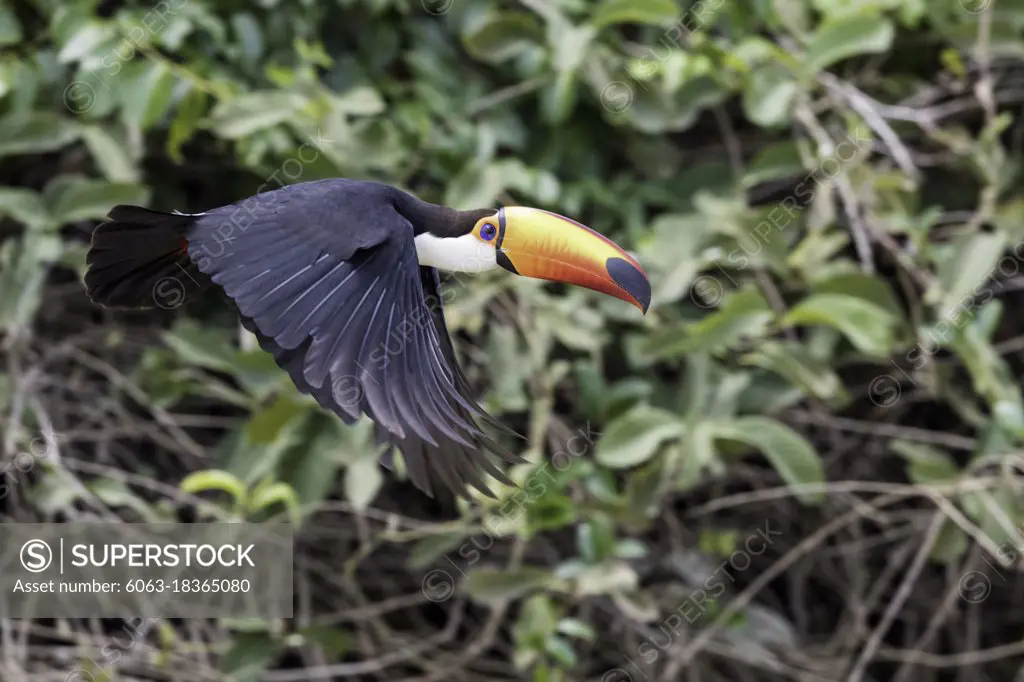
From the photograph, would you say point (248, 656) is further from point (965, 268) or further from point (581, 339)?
point (965, 268)

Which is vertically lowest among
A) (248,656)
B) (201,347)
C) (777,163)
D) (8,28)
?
(248,656)

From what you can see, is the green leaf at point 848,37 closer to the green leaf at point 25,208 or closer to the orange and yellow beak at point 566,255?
the orange and yellow beak at point 566,255

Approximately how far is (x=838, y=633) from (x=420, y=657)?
2.60 ft

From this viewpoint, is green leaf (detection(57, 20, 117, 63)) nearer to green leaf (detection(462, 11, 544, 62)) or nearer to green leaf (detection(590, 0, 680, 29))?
green leaf (detection(462, 11, 544, 62))

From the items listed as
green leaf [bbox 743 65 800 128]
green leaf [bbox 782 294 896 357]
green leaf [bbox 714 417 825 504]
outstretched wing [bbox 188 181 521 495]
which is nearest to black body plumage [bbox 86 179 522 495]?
outstretched wing [bbox 188 181 521 495]

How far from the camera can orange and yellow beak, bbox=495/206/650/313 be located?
4.33 feet

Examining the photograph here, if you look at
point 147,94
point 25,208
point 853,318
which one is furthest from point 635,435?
point 25,208

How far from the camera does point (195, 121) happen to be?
2096 millimetres

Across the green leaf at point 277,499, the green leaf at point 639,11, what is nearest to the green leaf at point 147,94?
the green leaf at point 277,499

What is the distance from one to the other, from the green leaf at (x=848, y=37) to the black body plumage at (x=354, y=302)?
1.02 m

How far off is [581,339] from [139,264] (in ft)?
2.67

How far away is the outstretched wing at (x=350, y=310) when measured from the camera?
4.29 ft

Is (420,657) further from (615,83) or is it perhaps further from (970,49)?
(970,49)

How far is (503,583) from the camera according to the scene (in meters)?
2.04
